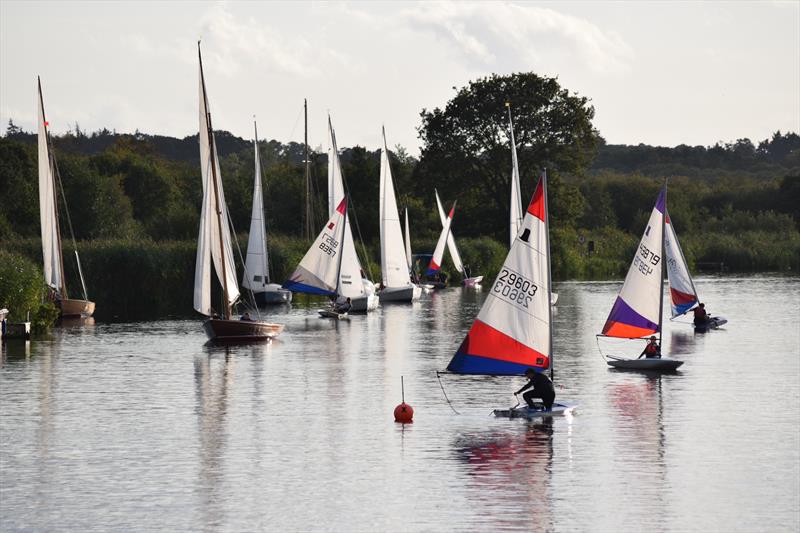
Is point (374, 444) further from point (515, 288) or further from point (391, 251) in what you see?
point (391, 251)

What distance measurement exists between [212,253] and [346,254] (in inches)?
629

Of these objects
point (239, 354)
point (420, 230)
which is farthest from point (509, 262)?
point (420, 230)

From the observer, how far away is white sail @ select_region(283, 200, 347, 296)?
219 feet

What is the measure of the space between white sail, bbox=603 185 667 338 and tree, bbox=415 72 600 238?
62.0 m

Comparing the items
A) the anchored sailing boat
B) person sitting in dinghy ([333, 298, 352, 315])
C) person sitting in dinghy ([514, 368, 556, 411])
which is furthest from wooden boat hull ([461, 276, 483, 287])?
person sitting in dinghy ([514, 368, 556, 411])

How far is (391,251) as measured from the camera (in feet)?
257

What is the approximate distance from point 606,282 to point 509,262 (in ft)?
239

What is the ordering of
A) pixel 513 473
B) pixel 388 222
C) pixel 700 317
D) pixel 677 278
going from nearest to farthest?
pixel 513 473 < pixel 700 317 < pixel 677 278 < pixel 388 222

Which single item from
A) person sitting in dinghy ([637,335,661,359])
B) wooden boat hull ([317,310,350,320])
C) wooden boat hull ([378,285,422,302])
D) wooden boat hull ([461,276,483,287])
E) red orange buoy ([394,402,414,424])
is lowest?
red orange buoy ([394,402,414,424])

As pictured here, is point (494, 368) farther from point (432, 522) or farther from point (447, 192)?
point (447, 192)

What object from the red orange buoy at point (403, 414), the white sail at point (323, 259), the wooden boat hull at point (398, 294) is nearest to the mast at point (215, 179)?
the white sail at point (323, 259)

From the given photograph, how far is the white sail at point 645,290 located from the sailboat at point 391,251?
30610mm

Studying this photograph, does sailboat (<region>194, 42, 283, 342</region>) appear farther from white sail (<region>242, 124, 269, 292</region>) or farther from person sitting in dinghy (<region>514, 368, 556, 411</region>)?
white sail (<region>242, 124, 269, 292</region>)

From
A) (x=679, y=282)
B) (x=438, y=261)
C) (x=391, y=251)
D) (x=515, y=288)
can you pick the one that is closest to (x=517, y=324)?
(x=515, y=288)
